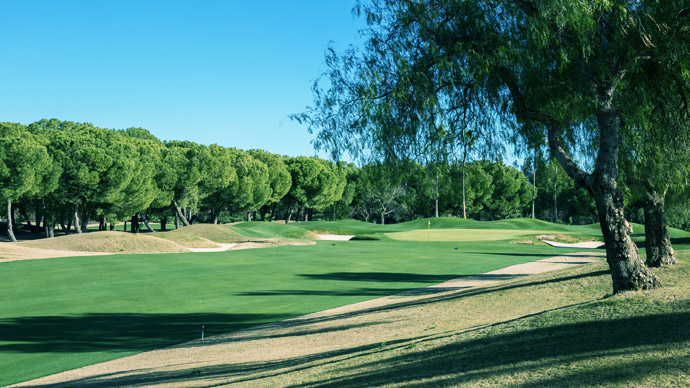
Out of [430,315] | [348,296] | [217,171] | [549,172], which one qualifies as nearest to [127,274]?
[348,296]

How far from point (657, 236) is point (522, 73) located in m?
7.79

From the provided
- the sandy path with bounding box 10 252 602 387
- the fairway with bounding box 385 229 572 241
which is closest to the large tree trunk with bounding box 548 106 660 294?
the sandy path with bounding box 10 252 602 387

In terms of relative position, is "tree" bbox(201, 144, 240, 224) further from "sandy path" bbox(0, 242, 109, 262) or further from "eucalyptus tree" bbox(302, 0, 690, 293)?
"eucalyptus tree" bbox(302, 0, 690, 293)

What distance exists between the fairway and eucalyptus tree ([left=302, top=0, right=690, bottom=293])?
45.3 m

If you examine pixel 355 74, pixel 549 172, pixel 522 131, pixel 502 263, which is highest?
pixel 355 74

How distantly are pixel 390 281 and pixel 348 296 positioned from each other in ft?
15.4

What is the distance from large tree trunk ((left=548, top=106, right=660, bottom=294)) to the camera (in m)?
11.1

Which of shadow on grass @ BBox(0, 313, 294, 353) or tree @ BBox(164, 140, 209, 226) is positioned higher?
tree @ BBox(164, 140, 209, 226)

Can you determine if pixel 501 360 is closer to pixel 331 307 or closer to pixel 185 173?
pixel 331 307

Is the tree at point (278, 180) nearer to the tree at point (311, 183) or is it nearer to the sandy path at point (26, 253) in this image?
the tree at point (311, 183)

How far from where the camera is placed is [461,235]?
60.2 metres

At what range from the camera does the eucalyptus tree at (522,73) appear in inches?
426

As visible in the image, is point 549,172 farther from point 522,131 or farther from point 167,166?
point 167,166

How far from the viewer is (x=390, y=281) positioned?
77.7ft
